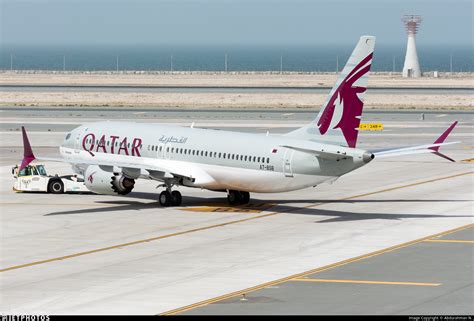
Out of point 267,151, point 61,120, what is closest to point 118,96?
point 61,120

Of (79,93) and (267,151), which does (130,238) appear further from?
(79,93)

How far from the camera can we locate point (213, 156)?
6594 centimetres

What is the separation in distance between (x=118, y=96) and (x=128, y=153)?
364 ft

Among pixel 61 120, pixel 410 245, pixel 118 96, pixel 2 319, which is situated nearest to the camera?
pixel 2 319

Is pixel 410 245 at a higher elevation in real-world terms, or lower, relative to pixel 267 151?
lower

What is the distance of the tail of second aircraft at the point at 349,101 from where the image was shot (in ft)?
203

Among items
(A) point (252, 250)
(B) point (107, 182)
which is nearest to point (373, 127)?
(B) point (107, 182)

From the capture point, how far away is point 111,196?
7400 cm

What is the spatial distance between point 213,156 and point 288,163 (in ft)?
20.3

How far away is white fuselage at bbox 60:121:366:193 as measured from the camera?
6069cm

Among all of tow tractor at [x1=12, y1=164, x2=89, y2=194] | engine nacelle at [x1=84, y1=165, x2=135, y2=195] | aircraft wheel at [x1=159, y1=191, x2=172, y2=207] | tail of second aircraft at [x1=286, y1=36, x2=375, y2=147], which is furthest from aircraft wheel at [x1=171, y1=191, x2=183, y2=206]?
tail of second aircraft at [x1=286, y1=36, x2=375, y2=147]

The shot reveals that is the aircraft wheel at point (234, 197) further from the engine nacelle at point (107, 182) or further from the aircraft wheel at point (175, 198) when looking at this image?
the engine nacelle at point (107, 182)

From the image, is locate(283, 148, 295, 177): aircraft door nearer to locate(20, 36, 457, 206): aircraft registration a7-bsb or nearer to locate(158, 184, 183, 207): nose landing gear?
locate(20, 36, 457, 206): aircraft registration a7-bsb

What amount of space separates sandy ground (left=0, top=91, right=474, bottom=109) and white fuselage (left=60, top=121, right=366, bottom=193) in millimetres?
86859
